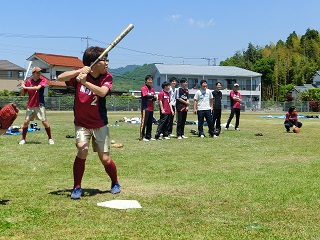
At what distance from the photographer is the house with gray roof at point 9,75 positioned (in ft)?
264

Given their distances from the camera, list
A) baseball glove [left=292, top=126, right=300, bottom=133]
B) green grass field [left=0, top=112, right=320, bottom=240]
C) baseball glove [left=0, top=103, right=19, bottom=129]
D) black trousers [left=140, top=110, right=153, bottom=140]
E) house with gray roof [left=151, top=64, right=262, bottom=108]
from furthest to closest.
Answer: house with gray roof [left=151, top=64, right=262, bottom=108], baseball glove [left=292, top=126, right=300, bottom=133], black trousers [left=140, top=110, right=153, bottom=140], baseball glove [left=0, top=103, right=19, bottom=129], green grass field [left=0, top=112, right=320, bottom=240]

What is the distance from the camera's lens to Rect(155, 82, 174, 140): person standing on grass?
15.4 m

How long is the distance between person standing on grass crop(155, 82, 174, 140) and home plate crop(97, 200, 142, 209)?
31.5 feet

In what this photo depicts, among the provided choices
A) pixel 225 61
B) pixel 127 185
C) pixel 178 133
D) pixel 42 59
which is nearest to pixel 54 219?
pixel 127 185

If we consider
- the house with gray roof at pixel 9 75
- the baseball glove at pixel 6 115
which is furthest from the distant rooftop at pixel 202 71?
the baseball glove at pixel 6 115

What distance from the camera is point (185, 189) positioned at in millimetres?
6734

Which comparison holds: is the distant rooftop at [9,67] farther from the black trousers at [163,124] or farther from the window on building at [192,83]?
the black trousers at [163,124]

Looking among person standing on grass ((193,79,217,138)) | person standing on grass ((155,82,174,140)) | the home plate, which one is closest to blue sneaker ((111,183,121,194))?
the home plate

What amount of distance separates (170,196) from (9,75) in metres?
79.5

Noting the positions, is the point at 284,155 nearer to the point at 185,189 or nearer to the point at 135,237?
the point at 185,189

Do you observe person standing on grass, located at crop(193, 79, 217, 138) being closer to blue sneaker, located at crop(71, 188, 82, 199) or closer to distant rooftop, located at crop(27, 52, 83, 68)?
blue sneaker, located at crop(71, 188, 82, 199)

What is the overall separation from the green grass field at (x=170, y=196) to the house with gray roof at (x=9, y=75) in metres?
73.3

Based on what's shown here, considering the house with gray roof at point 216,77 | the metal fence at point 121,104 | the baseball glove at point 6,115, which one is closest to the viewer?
the baseball glove at point 6,115

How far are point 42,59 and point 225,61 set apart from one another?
1875 inches
